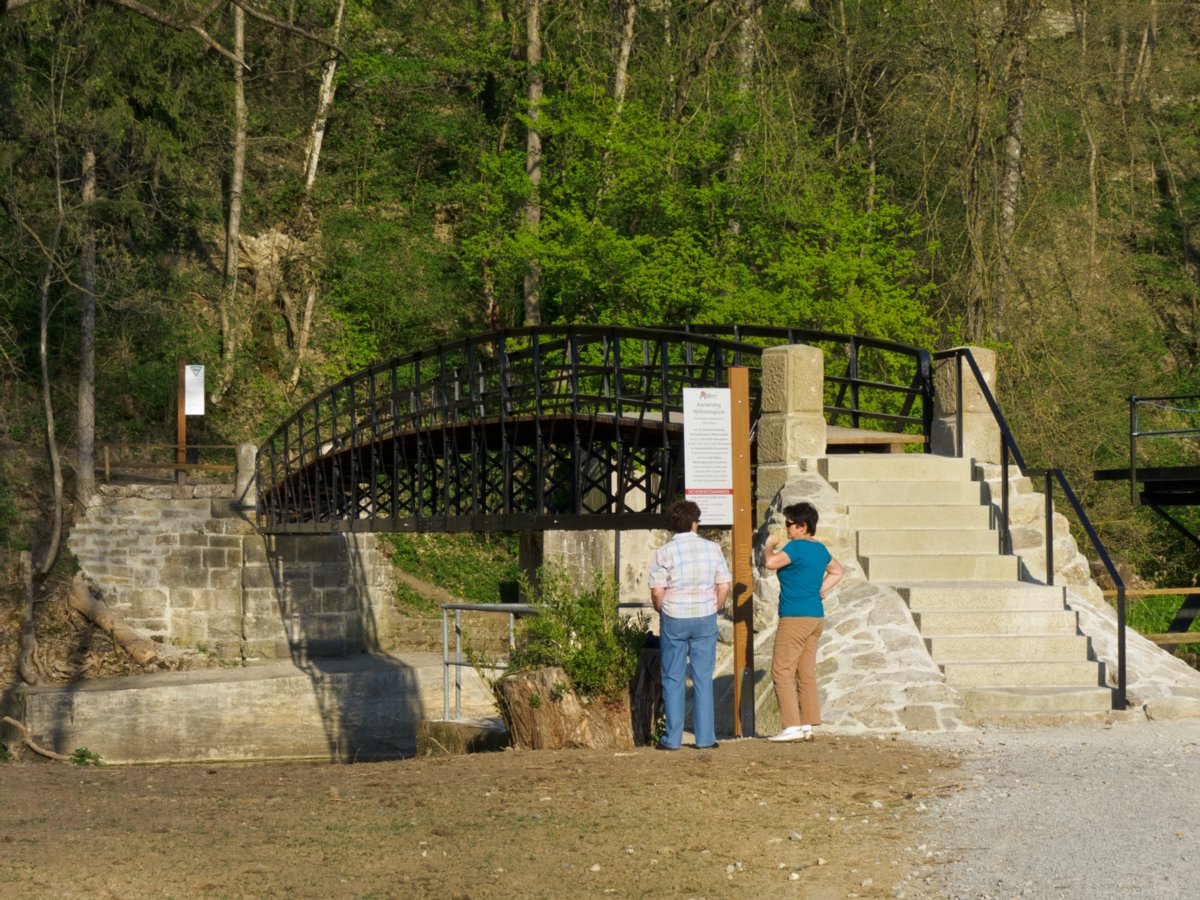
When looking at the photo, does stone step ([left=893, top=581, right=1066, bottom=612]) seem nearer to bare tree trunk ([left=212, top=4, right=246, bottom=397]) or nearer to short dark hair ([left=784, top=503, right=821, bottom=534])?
short dark hair ([left=784, top=503, right=821, bottom=534])

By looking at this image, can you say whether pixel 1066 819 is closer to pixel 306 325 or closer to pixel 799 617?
pixel 799 617

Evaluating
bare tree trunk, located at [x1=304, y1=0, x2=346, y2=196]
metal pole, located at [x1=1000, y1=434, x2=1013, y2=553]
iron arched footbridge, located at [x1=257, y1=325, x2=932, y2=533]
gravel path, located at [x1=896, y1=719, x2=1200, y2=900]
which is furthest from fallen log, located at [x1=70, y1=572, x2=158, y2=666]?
gravel path, located at [x1=896, y1=719, x2=1200, y2=900]

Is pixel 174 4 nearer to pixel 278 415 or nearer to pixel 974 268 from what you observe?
pixel 278 415

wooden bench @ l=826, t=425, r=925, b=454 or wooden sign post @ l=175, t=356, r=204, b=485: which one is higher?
wooden sign post @ l=175, t=356, r=204, b=485

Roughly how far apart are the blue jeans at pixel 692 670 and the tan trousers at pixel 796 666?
43 centimetres

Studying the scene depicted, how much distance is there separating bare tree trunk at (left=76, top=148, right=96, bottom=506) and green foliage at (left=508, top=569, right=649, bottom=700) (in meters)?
15.1

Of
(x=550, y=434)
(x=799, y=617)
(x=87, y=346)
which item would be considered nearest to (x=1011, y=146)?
(x=550, y=434)

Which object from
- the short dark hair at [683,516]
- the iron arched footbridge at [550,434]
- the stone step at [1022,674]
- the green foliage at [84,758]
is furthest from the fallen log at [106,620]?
the short dark hair at [683,516]

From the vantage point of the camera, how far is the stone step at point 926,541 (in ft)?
38.8

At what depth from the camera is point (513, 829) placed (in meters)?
7.08

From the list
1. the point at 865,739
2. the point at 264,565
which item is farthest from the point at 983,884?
the point at 264,565

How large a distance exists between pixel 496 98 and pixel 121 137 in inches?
456

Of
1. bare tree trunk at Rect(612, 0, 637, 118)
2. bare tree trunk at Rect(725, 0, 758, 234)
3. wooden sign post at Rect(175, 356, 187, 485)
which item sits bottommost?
wooden sign post at Rect(175, 356, 187, 485)

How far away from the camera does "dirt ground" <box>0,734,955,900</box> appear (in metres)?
6.23
